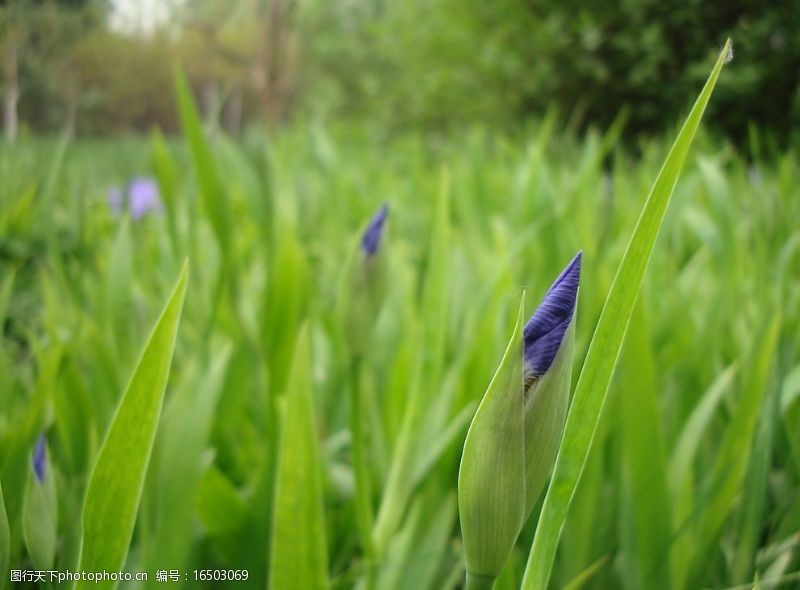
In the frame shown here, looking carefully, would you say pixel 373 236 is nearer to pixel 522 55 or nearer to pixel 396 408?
pixel 396 408

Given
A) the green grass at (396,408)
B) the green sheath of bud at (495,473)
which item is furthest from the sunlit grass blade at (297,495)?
the green sheath of bud at (495,473)

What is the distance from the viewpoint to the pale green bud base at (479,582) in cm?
21

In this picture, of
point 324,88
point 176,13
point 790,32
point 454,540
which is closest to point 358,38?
point 324,88

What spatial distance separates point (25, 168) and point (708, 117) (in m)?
2.36

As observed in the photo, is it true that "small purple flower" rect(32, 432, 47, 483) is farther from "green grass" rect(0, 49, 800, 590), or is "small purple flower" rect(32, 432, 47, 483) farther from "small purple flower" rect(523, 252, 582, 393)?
"small purple flower" rect(523, 252, 582, 393)

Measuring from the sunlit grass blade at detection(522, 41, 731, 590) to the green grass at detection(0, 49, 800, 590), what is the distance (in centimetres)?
10

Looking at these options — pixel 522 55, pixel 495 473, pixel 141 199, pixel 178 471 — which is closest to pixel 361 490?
pixel 178 471

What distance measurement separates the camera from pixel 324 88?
5.47 m

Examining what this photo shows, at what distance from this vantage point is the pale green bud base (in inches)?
8.4

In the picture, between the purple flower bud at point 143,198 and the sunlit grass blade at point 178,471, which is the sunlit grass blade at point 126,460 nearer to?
the sunlit grass blade at point 178,471

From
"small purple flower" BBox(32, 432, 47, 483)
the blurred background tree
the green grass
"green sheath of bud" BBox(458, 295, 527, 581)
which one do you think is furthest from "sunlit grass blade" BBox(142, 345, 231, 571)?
the blurred background tree

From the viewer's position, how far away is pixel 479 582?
0.22 metres

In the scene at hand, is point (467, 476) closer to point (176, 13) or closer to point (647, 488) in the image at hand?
point (647, 488)

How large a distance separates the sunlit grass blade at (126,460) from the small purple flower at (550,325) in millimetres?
115
